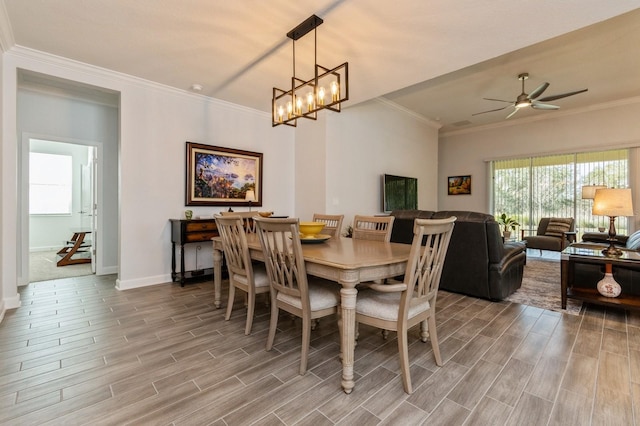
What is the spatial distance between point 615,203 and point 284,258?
3192mm

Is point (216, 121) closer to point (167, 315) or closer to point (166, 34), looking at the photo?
point (166, 34)

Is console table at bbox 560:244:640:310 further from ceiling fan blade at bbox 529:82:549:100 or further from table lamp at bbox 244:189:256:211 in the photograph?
table lamp at bbox 244:189:256:211

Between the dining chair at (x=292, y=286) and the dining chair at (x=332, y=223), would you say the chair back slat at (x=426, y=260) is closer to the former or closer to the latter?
the dining chair at (x=292, y=286)

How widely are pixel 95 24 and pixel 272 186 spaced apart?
3.14 meters

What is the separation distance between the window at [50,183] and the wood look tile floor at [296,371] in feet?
17.3

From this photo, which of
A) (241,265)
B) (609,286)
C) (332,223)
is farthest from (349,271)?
(609,286)

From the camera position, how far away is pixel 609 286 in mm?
2777

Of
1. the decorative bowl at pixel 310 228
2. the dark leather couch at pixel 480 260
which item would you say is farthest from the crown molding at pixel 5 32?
the dark leather couch at pixel 480 260

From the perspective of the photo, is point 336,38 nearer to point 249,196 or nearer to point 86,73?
point 249,196

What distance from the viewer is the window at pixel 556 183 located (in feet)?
18.9

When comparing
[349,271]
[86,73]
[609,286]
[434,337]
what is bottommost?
[434,337]

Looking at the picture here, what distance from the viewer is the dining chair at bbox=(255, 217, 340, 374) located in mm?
Answer: 1838

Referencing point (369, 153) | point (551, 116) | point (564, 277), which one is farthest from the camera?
point (551, 116)

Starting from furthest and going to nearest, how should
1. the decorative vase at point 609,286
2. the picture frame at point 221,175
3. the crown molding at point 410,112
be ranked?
1. the crown molding at point 410,112
2. the picture frame at point 221,175
3. the decorative vase at point 609,286
